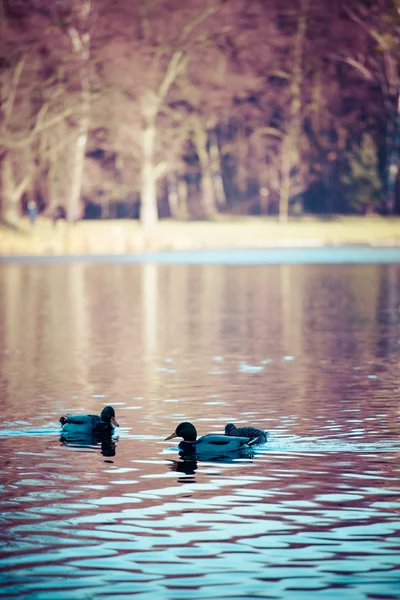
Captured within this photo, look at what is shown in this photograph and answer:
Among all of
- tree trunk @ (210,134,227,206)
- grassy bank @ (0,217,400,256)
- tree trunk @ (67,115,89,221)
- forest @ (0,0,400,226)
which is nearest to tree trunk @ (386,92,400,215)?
forest @ (0,0,400,226)

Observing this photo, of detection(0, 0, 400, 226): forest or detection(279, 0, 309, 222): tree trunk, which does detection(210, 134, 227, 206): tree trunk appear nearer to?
detection(0, 0, 400, 226): forest

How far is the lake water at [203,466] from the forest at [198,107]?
47.5m

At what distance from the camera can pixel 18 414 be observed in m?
18.7

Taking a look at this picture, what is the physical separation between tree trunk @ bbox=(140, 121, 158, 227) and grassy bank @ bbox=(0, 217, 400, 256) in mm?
944

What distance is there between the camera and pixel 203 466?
14750 millimetres

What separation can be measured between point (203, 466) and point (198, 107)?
263 feet

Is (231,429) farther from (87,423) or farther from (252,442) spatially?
(87,423)

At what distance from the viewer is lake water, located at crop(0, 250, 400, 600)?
1042cm

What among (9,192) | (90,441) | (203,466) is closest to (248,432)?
(203,466)

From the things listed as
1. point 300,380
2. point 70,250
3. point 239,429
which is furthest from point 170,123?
point 239,429

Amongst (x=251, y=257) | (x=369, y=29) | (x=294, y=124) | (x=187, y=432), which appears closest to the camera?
(x=187, y=432)

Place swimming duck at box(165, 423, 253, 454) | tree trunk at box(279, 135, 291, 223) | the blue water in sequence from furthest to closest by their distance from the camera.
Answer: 1. tree trunk at box(279, 135, 291, 223)
2. the blue water
3. swimming duck at box(165, 423, 253, 454)

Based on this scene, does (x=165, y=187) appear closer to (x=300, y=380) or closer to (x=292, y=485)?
(x=300, y=380)

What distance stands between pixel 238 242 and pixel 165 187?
2092 cm
